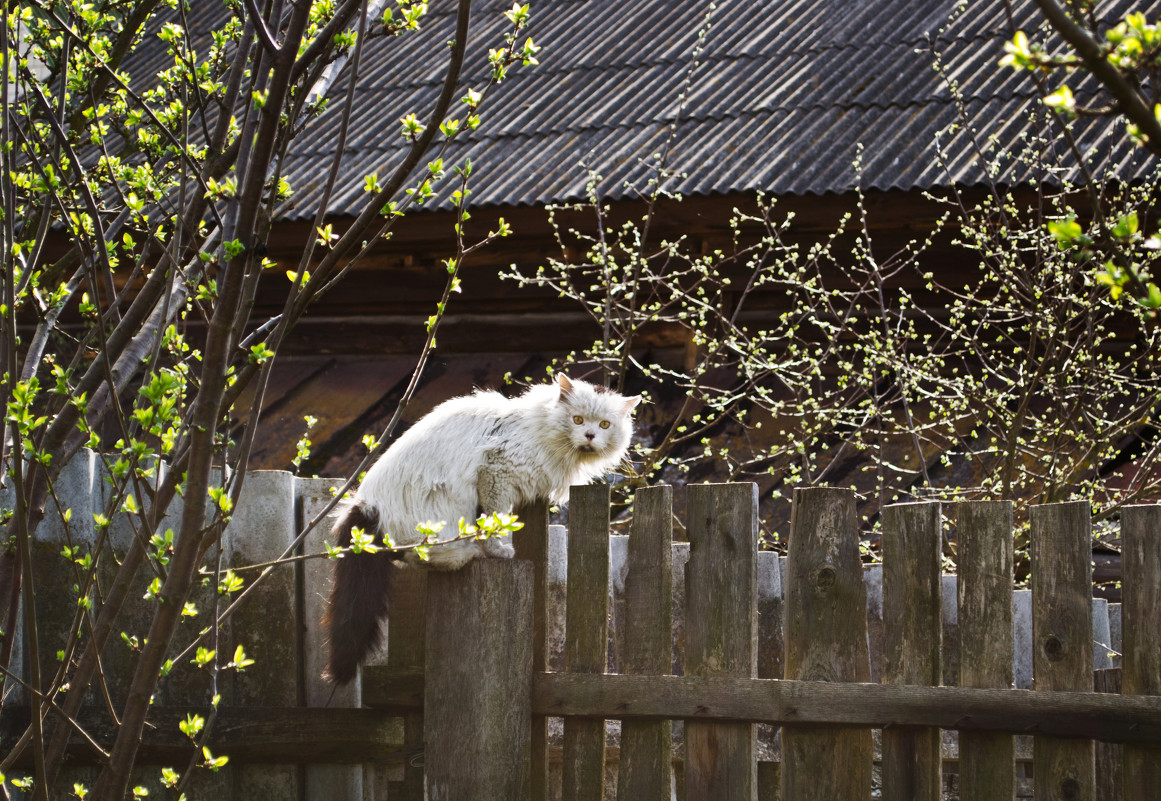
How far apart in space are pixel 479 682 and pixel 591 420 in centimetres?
77

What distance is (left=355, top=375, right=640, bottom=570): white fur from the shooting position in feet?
9.46

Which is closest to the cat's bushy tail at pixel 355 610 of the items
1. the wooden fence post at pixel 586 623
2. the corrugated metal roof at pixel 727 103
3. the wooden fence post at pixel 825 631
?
the wooden fence post at pixel 586 623

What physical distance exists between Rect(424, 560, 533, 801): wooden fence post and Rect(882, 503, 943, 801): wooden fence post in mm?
Result: 928

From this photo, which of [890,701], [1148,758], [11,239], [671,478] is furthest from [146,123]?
[671,478]

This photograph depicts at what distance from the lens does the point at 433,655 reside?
115 inches

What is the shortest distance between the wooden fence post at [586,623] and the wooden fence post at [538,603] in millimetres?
100

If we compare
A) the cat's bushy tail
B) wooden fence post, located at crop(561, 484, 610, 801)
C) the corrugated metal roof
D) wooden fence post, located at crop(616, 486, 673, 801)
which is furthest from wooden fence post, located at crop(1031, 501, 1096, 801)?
the corrugated metal roof

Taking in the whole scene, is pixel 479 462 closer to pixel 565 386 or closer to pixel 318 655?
pixel 565 386

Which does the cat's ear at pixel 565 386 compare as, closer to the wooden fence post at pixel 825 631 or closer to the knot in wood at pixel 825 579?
the wooden fence post at pixel 825 631

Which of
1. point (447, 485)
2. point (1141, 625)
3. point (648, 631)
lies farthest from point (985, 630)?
point (447, 485)

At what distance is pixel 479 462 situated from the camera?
290 centimetres

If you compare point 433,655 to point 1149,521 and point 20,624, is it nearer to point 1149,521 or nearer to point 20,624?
point 20,624

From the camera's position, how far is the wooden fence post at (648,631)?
2.76 metres

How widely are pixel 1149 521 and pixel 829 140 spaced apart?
159 inches
